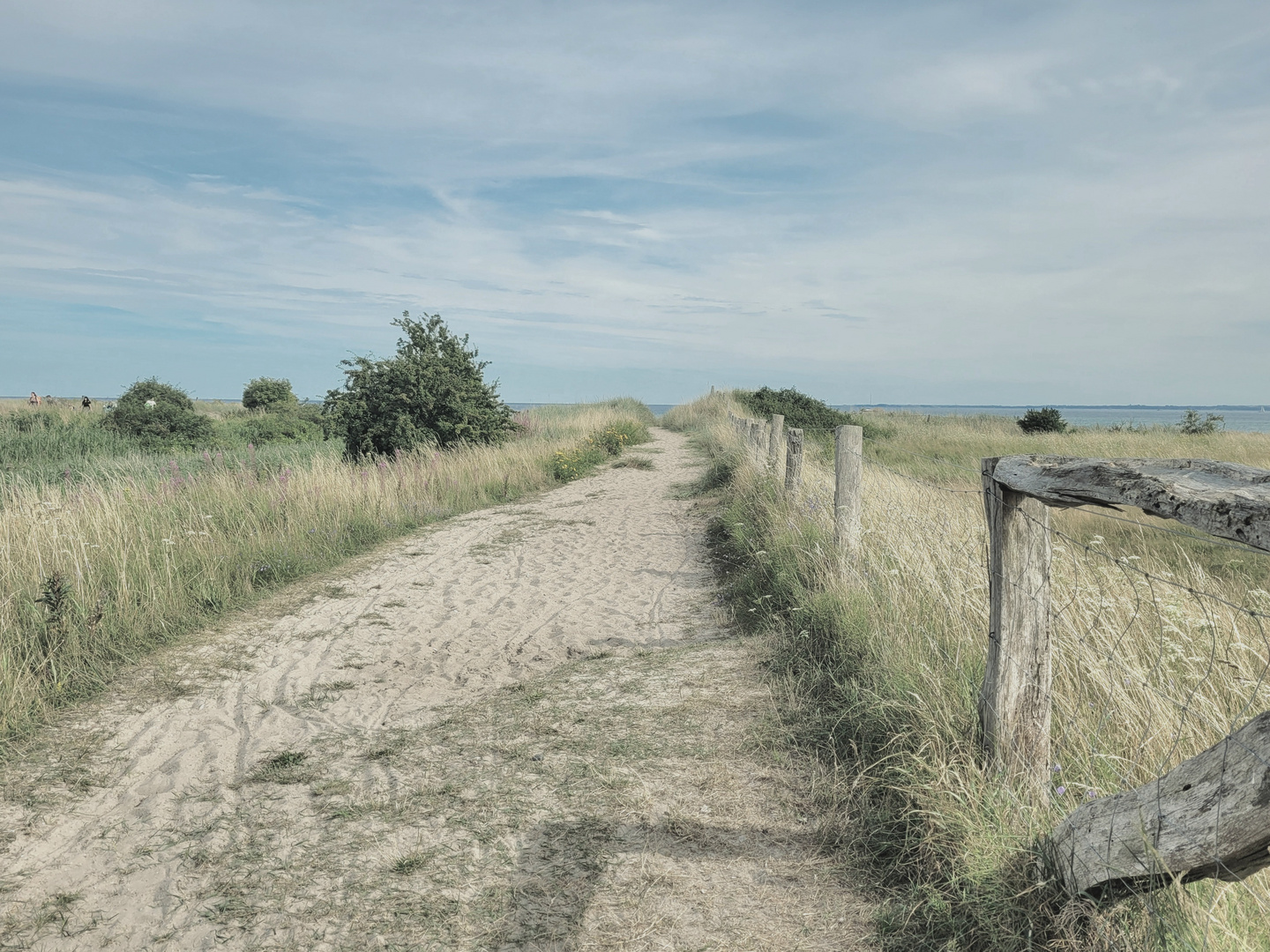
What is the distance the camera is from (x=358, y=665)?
5.84 m

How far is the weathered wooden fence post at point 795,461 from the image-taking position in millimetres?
8695

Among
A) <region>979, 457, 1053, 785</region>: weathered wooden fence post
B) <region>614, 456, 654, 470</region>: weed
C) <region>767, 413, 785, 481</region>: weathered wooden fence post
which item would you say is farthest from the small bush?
<region>979, 457, 1053, 785</region>: weathered wooden fence post

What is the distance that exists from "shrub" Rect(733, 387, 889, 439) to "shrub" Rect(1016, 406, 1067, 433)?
213 inches

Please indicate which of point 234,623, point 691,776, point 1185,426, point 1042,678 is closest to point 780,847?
point 691,776

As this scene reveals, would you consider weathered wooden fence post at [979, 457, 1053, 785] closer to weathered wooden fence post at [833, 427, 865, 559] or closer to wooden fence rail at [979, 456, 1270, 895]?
wooden fence rail at [979, 456, 1270, 895]

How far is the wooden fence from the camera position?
5.47 ft


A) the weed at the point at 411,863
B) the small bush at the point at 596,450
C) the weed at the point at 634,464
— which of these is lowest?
the weed at the point at 411,863

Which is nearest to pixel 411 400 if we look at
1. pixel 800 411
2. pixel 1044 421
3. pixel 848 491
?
pixel 848 491

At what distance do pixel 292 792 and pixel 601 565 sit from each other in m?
5.26

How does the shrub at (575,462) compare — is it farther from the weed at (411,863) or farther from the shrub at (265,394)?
the shrub at (265,394)

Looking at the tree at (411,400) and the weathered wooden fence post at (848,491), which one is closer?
the weathered wooden fence post at (848,491)

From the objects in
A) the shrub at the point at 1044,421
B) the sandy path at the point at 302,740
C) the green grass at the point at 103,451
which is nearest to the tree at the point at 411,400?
the green grass at the point at 103,451

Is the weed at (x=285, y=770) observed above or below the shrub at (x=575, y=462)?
below

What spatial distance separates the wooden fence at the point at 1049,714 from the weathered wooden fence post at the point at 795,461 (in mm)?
5472
